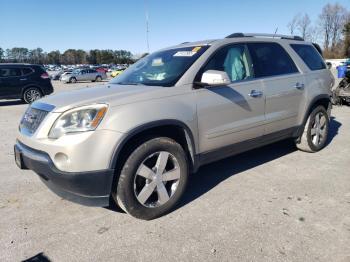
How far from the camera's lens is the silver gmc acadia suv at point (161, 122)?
291 centimetres

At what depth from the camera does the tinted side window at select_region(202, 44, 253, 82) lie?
385 centimetres

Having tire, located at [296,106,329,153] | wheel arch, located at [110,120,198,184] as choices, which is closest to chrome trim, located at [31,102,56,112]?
wheel arch, located at [110,120,198,184]

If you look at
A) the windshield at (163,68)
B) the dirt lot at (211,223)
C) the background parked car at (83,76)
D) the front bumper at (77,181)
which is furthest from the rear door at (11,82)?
the background parked car at (83,76)

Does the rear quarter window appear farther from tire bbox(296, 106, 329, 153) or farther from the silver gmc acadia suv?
tire bbox(296, 106, 329, 153)

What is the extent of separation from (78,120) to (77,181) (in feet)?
1.74

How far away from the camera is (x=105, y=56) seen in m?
114

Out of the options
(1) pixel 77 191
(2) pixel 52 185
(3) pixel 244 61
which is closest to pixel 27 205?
(2) pixel 52 185

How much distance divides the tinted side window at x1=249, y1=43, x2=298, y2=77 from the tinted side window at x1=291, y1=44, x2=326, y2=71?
0.35 m

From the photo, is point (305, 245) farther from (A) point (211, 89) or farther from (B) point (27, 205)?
(B) point (27, 205)

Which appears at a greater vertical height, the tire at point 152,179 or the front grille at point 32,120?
the front grille at point 32,120

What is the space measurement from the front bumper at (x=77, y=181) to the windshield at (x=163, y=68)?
4.05ft

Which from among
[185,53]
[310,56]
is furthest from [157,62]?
[310,56]

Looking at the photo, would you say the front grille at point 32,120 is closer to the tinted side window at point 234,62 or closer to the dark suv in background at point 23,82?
the tinted side window at point 234,62

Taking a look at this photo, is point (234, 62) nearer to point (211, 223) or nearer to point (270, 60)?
point (270, 60)
